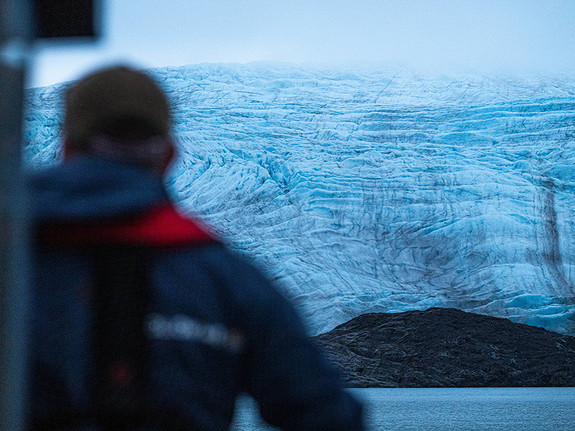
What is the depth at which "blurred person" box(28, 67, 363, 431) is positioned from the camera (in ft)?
2.38

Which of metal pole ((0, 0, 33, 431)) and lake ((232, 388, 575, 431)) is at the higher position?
metal pole ((0, 0, 33, 431))

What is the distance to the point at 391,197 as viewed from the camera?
32.5 meters

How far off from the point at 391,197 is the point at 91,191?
3198 cm

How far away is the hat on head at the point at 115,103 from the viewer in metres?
0.79

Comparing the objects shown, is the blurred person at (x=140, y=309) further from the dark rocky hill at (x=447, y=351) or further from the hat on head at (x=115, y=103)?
the dark rocky hill at (x=447, y=351)

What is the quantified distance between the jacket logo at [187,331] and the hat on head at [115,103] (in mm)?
171

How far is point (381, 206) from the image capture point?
32.5 m

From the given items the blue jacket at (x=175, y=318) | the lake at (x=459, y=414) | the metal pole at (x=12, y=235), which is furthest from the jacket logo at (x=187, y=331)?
the lake at (x=459, y=414)

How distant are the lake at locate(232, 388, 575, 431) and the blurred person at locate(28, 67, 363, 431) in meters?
13.7

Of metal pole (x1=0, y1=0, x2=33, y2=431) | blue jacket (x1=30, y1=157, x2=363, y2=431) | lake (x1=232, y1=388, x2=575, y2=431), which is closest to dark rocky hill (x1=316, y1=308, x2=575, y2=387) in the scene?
lake (x1=232, y1=388, x2=575, y2=431)

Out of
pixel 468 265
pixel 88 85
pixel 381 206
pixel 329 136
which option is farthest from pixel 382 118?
pixel 88 85

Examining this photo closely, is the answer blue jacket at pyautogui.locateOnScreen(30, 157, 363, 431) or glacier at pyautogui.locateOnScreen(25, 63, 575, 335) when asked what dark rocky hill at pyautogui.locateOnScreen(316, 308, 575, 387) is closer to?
glacier at pyautogui.locateOnScreen(25, 63, 575, 335)

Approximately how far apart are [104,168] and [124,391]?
0.19m

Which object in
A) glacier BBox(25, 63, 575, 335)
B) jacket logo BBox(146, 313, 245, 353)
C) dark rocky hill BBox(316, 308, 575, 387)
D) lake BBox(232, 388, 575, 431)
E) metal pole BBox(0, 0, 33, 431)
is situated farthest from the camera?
dark rocky hill BBox(316, 308, 575, 387)
